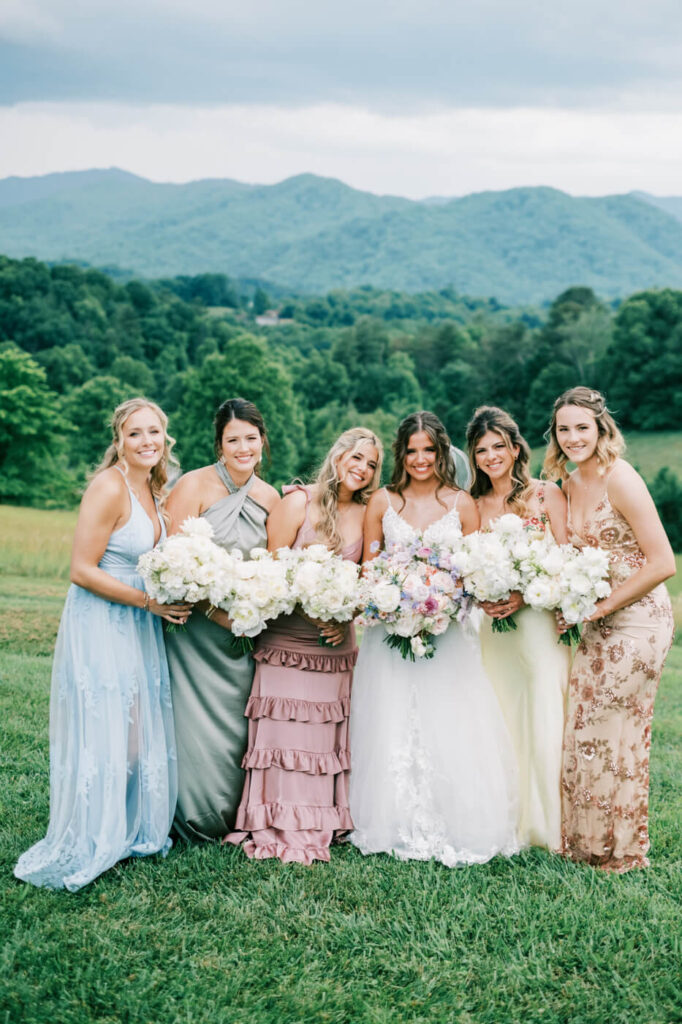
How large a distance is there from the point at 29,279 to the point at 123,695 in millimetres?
91813

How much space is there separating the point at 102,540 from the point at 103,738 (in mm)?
1239

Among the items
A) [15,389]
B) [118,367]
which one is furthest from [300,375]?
[15,389]

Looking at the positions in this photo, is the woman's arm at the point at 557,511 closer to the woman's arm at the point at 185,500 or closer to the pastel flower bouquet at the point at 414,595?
the pastel flower bouquet at the point at 414,595

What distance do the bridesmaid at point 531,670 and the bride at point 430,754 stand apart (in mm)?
132

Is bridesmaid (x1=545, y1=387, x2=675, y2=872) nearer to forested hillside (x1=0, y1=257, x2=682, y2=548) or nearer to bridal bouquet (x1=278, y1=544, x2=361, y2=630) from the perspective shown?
bridal bouquet (x1=278, y1=544, x2=361, y2=630)

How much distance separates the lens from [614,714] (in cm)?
617

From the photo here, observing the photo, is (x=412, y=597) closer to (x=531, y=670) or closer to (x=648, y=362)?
(x=531, y=670)

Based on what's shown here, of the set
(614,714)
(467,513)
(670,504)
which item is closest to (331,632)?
(467,513)

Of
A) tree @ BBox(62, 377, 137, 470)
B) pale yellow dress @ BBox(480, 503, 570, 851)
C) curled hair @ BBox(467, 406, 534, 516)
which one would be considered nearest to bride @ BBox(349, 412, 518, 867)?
pale yellow dress @ BBox(480, 503, 570, 851)

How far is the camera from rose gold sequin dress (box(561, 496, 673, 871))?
6141 mm

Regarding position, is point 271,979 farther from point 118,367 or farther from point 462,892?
point 118,367

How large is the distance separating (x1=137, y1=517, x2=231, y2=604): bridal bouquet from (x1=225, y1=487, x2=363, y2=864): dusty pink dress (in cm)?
77

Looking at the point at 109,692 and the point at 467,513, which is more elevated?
the point at 467,513

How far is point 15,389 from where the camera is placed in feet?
172
